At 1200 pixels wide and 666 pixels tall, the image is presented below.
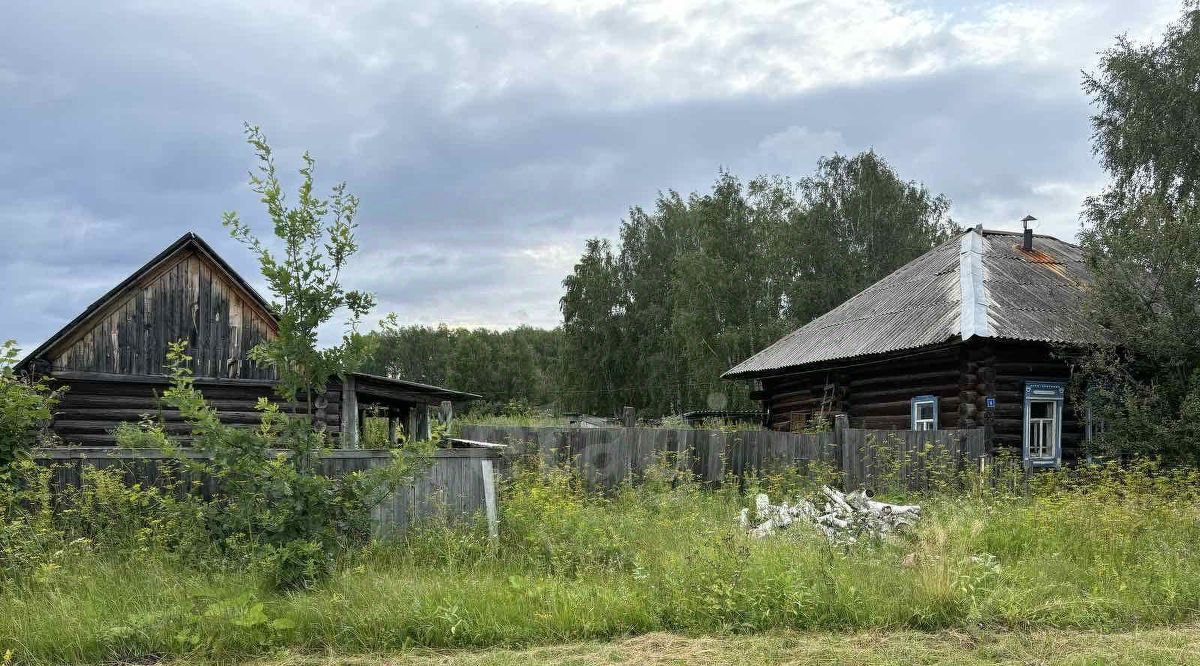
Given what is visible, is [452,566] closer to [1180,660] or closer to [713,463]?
[1180,660]

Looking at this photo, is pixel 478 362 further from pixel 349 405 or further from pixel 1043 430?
pixel 1043 430

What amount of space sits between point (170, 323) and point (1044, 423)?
52.1 feet

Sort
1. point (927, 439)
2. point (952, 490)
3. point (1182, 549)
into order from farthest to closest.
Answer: point (927, 439), point (952, 490), point (1182, 549)

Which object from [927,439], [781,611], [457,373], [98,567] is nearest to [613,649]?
[781,611]

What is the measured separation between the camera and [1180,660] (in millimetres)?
5309

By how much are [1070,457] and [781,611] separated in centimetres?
1198

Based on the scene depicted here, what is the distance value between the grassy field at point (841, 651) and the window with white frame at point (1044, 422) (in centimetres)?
1018

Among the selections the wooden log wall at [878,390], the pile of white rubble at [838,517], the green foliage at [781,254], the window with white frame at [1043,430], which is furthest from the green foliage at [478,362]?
the pile of white rubble at [838,517]

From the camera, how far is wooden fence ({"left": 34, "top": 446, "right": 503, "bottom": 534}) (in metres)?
7.51

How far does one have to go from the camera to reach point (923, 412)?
1664 cm

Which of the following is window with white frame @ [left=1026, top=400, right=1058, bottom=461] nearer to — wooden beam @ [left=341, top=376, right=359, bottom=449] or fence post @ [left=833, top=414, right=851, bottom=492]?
fence post @ [left=833, top=414, right=851, bottom=492]

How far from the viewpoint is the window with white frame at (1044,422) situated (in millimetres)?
15422

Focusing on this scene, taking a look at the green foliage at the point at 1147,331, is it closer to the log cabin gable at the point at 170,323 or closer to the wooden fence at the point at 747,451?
the wooden fence at the point at 747,451

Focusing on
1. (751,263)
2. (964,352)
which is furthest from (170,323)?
(751,263)
